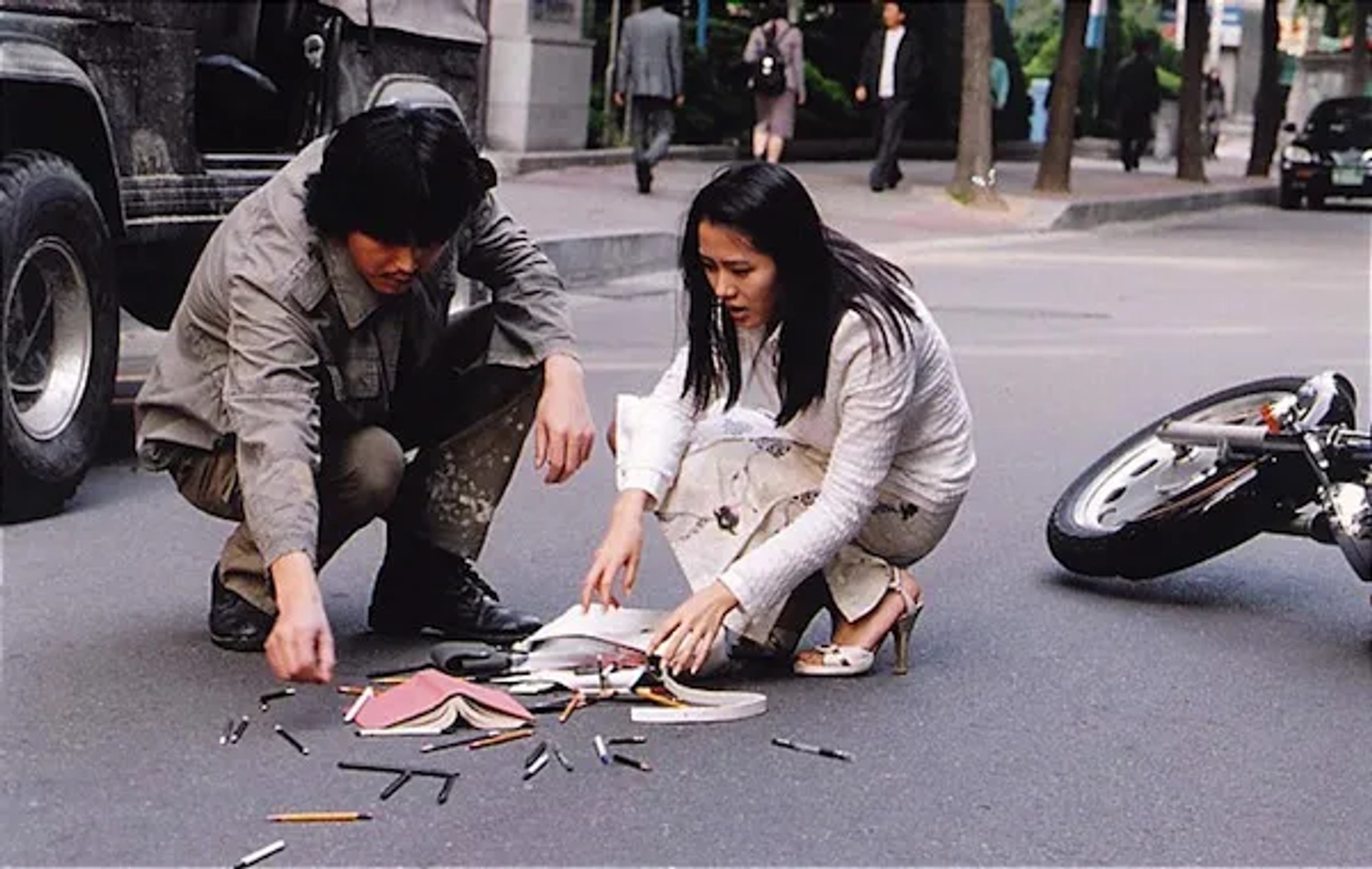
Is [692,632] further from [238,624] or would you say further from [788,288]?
[238,624]

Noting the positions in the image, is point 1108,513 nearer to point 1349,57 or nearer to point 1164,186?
point 1164,186

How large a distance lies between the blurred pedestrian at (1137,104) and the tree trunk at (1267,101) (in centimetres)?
149

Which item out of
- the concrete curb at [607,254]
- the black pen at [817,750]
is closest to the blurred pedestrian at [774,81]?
the concrete curb at [607,254]

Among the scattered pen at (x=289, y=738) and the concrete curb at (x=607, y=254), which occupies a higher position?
the scattered pen at (x=289, y=738)

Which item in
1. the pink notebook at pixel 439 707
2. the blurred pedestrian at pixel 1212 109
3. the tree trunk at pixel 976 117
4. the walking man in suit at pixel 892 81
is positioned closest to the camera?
the pink notebook at pixel 439 707

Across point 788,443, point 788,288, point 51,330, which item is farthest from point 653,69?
point 788,288

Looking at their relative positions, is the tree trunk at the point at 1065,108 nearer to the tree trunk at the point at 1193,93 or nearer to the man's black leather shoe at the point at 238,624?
the tree trunk at the point at 1193,93

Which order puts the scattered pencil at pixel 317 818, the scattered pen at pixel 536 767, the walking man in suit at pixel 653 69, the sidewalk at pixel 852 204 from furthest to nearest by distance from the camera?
the walking man in suit at pixel 653 69 → the sidewalk at pixel 852 204 → the scattered pen at pixel 536 767 → the scattered pencil at pixel 317 818

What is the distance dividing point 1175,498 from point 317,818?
2.79m

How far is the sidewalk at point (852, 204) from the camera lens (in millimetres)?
14977

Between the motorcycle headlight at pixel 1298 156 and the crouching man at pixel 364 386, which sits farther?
the motorcycle headlight at pixel 1298 156

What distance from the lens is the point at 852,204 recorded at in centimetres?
2159

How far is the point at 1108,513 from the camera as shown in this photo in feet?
21.2

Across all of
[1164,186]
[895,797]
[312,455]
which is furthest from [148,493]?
[1164,186]
